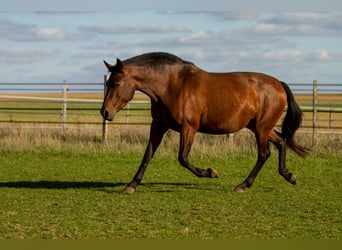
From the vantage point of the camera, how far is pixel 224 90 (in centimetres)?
998

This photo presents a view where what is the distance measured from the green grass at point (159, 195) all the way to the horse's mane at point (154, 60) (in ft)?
6.30

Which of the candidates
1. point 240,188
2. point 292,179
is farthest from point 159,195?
point 292,179

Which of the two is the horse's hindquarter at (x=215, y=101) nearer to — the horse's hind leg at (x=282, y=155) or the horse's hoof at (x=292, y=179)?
the horse's hind leg at (x=282, y=155)

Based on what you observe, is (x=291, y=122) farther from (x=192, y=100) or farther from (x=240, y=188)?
(x=192, y=100)

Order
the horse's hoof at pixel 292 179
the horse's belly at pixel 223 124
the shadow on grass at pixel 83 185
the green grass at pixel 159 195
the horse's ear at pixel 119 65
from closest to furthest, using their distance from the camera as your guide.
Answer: the green grass at pixel 159 195, the horse's ear at pixel 119 65, the horse's belly at pixel 223 124, the shadow on grass at pixel 83 185, the horse's hoof at pixel 292 179

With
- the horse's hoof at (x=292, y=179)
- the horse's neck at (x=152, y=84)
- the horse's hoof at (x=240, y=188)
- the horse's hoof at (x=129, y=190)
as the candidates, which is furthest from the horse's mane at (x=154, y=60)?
the horse's hoof at (x=292, y=179)

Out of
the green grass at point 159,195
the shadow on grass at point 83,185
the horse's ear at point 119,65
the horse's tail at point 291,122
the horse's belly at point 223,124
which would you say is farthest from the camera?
the horse's tail at point 291,122

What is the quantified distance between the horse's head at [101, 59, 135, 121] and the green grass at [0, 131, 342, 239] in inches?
48.9

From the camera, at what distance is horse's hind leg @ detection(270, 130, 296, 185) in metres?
10.3

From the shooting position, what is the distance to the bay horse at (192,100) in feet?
31.1

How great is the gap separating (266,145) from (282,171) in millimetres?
488

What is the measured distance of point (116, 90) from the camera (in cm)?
931

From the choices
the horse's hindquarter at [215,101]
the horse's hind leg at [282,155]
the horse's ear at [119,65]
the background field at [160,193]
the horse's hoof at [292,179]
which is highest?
the horse's ear at [119,65]

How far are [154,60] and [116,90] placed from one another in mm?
823
